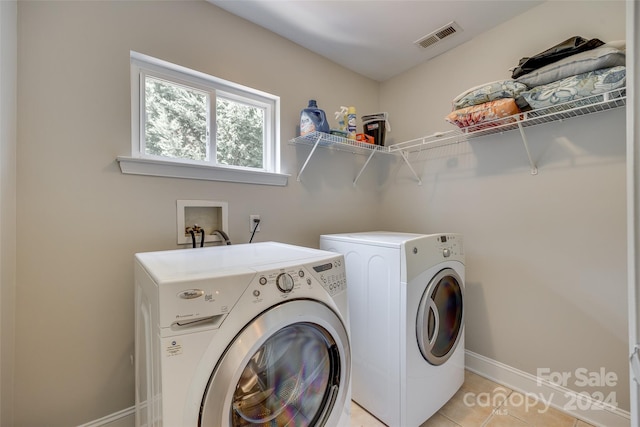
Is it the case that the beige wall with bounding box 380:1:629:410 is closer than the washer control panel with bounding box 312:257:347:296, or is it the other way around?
the washer control panel with bounding box 312:257:347:296

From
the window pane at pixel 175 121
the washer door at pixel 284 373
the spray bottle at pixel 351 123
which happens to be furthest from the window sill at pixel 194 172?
the washer door at pixel 284 373

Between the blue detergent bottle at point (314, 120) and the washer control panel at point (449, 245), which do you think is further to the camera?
the blue detergent bottle at point (314, 120)

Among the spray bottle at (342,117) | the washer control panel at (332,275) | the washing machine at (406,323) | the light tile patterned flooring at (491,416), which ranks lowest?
the light tile patterned flooring at (491,416)

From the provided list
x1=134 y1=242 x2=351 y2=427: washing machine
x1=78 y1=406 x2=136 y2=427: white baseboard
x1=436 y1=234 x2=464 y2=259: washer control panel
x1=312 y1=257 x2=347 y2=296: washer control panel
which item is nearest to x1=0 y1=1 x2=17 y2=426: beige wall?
x1=78 y1=406 x2=136 y2=427: white baseboard

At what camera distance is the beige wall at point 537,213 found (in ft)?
4.53

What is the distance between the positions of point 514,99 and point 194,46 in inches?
71.3

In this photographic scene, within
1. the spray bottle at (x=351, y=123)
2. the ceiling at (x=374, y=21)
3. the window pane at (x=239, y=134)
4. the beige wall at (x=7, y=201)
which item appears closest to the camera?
the beige wall at (x=7, y=201)

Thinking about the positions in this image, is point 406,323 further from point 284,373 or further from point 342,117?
point 342,117

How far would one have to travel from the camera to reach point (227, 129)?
68.8 inches

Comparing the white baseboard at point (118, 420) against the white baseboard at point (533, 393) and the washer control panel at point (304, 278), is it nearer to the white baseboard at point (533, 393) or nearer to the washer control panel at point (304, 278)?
the white baseboard at point (533, 393)

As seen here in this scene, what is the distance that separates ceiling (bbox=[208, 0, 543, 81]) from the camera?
5.20 ft

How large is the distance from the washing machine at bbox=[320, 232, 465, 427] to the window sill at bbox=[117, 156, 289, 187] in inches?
24.6

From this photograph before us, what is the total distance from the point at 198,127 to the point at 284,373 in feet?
4.68

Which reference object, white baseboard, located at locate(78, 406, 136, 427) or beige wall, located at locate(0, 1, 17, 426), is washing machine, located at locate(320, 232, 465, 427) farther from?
beige wall, located at locate(0, 1, 17, 426)
